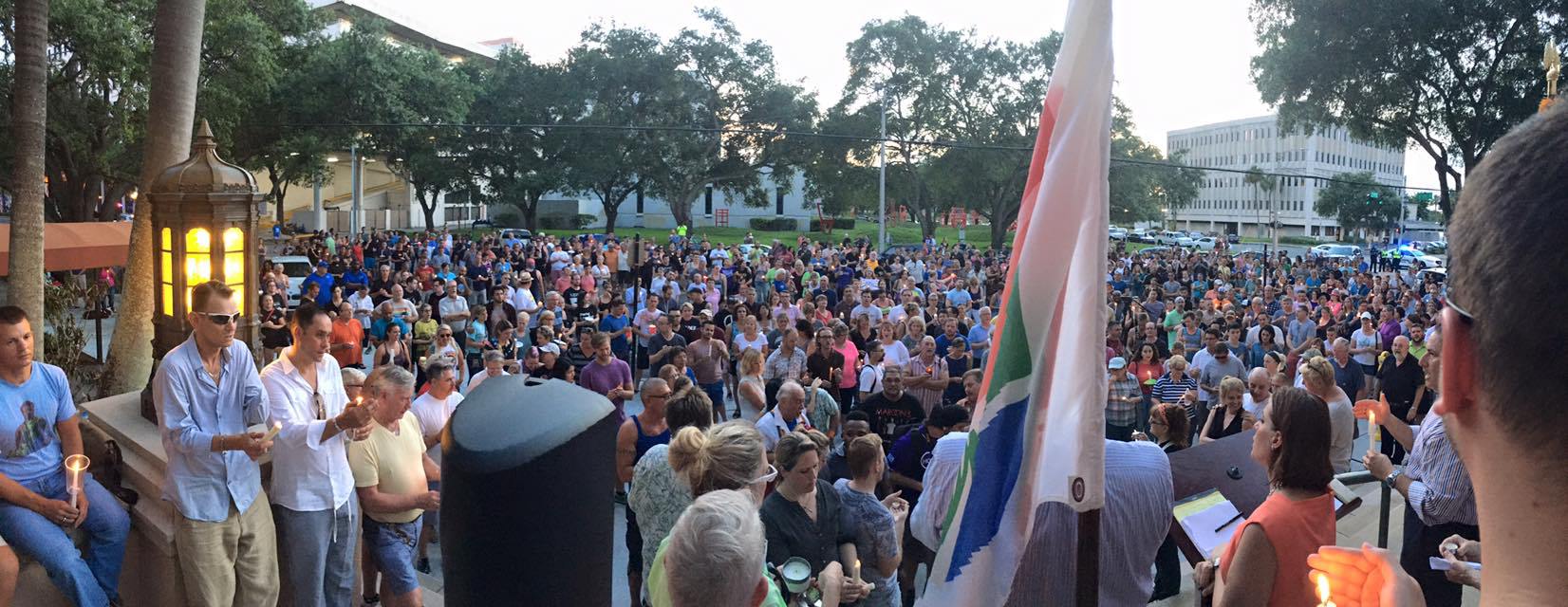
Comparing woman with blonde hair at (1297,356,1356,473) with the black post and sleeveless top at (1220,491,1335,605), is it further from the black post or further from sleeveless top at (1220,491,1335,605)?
the black post

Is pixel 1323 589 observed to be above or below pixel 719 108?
below

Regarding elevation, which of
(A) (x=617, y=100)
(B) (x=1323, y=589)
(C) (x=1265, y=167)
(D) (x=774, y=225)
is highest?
(C) (x=1265, y=167)

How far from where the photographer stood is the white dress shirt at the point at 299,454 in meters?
4.77

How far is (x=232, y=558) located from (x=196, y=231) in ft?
8.68

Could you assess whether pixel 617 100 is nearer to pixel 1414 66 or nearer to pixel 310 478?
pixel 1414 66

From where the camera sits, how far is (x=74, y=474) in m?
4.41

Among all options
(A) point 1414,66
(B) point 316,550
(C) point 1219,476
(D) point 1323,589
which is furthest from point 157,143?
(A) point 1414,66

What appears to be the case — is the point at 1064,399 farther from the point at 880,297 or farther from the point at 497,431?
the point at 880,297

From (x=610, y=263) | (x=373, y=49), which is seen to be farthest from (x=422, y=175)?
(x=610, y=263)

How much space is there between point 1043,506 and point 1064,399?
845 mm

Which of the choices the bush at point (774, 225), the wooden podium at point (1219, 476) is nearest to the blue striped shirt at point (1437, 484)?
the wooden podium at point (1219, 476)

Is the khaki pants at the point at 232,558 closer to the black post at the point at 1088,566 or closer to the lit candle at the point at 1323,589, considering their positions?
the black post at the point at 1088,566

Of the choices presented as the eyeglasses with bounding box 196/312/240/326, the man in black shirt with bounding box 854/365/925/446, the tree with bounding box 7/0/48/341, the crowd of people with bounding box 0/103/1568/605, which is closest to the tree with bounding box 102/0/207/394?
the tree with bounding box 7/0/48/341

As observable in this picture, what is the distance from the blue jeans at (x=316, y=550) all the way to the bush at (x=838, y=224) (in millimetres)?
74566
